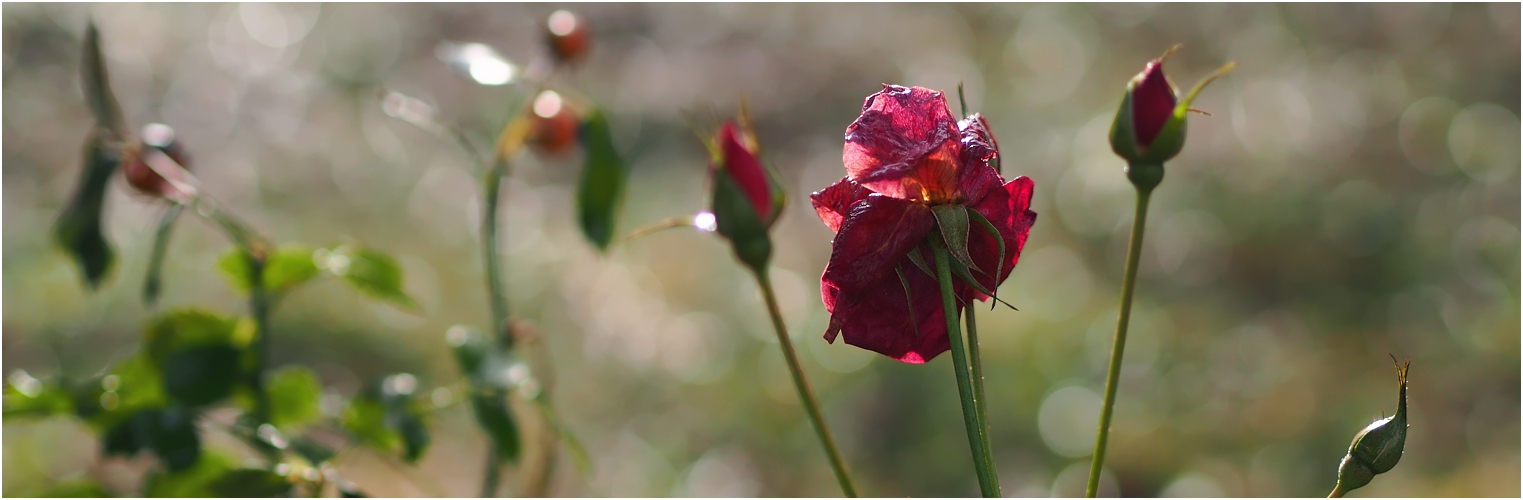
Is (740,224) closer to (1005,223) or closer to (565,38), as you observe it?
(1005,223)

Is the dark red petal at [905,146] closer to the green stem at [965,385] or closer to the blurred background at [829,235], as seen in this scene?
the green stem at [965,385]

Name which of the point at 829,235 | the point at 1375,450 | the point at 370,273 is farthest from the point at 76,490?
the point at 829,235

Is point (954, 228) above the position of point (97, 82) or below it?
below

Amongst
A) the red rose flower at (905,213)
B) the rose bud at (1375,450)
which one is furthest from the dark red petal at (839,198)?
the rose bud at (1375,450)

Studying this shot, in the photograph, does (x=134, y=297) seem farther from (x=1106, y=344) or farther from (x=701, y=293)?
(x=1106, y=344)

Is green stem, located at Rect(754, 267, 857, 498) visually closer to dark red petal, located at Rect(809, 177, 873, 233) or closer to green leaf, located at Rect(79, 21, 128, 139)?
dark red petal, located at Rect(809, 177, 873, 233)

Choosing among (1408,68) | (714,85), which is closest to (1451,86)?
(1408,68)
